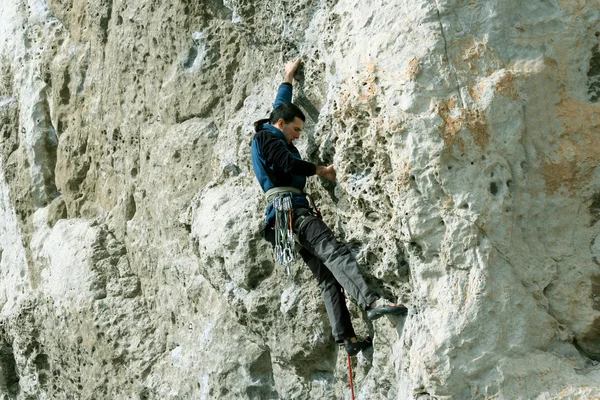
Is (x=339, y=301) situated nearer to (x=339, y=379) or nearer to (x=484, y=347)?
(x=339, y=379)

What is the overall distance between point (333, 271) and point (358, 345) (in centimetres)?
52

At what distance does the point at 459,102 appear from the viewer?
4.28 m

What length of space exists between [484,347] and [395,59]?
1.55 metres

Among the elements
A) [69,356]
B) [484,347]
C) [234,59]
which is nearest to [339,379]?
[484,347]

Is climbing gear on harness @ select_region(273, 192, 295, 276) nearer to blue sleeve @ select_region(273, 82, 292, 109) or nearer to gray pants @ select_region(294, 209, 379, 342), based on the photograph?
gray pants @ select_region(294, 209, 379, 342)

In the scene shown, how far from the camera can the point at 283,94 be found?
5371 millimetres

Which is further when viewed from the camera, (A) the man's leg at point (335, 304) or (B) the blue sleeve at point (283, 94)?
(B) the blue sleeve at point (283, 94)

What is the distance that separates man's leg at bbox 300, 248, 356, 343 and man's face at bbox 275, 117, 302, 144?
0.79 metres

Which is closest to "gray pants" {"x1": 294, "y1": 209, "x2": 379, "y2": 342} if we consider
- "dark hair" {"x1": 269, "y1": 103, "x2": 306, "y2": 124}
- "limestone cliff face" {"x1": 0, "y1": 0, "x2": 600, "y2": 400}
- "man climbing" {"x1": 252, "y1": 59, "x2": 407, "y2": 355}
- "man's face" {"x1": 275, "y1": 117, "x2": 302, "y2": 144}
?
"man climbing" {"x1": 252, "y1": 59, "x2": 407, "y2": 355}

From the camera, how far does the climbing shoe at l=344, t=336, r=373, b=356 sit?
16.5ft

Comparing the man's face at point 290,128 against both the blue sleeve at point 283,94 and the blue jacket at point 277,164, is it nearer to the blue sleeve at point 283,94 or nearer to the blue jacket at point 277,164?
the blue jacket at point 277,164

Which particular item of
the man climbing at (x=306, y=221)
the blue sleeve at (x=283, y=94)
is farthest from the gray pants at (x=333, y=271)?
the blue sleeve at (x=283, y=94)

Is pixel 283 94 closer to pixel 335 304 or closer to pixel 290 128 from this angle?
pixel 290 128

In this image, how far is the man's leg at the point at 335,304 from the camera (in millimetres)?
4980
